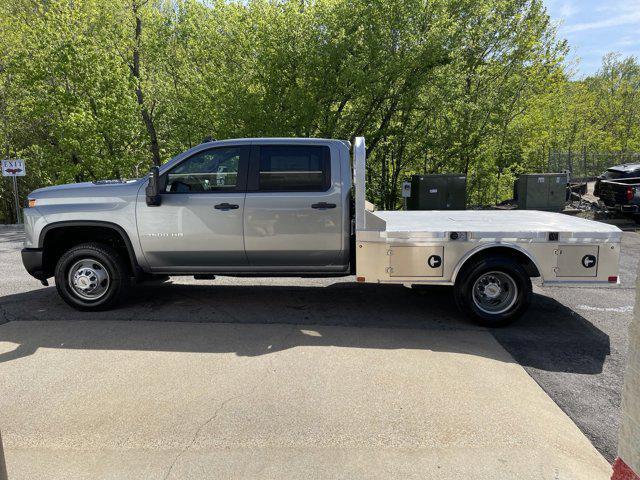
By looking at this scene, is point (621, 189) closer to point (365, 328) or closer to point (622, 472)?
point (365, 328)

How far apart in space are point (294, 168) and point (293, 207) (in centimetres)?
49

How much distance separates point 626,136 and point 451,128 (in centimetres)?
2884

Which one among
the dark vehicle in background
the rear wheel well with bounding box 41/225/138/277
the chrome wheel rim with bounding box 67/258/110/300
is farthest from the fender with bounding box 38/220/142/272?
the dark vehicle in background

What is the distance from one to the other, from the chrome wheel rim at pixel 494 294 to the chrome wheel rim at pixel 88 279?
4.43 m

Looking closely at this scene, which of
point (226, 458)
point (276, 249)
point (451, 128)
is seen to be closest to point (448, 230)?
point (276, 249)

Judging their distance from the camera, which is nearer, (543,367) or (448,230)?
(543,367)

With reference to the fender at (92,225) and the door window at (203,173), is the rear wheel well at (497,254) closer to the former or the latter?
the door window at (203,173)

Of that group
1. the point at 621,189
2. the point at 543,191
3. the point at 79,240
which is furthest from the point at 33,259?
the point at 621,189

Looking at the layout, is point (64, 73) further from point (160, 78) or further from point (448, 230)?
point (448, 230)

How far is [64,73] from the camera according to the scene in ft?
59.1

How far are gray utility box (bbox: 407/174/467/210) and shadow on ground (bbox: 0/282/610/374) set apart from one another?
7.30m

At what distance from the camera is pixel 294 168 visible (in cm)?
567

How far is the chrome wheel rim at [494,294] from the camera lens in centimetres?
535

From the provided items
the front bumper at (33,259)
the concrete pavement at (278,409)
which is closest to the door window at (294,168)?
the concrete pavement at (278,409)
